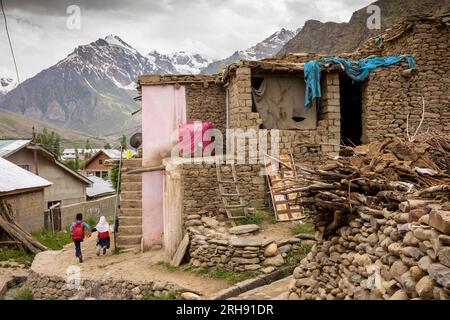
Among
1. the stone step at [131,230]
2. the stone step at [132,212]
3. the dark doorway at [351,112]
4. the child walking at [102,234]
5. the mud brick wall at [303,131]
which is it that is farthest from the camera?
the dark doorway at [351,112]

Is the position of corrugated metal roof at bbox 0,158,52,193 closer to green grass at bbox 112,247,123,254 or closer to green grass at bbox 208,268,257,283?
green grass at bbox 112,247,123,254

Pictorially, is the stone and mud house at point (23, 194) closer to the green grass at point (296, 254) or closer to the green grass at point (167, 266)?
the green grass at point (167, 266)

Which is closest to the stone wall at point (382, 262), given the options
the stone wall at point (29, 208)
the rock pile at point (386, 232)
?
the rock pile at point (386, 232)

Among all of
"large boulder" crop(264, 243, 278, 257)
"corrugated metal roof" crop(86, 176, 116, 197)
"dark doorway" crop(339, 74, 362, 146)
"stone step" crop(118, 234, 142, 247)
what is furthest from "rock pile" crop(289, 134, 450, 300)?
"corrugated metal roof" crop(86, 176, 116, 197)

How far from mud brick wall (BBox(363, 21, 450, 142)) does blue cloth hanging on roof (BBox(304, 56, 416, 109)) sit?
7.3 inches

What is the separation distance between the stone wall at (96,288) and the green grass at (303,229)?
293 centimetres

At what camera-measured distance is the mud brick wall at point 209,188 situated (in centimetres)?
978

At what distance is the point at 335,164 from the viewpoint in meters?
5.07

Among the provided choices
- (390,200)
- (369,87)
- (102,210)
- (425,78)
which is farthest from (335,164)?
(102,210)

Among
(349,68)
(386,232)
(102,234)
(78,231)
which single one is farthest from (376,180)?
(102,234)

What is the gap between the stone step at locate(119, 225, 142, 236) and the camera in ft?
39.6

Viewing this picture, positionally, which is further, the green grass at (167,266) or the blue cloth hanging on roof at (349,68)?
the blue cloth hanging on roof at (349,68)
